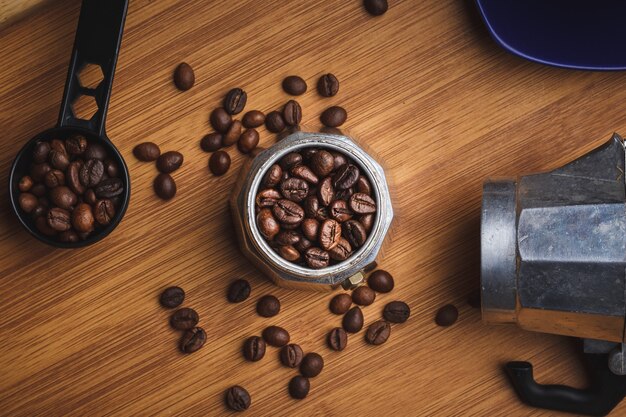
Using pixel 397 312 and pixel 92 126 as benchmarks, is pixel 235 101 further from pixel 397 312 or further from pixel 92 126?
pixel 397 312

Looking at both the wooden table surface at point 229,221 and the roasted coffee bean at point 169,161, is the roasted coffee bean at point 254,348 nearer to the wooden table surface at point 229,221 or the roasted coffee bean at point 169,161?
the wooden table surface at point 229,221

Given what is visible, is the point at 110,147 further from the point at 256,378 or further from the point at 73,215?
the point at 256,378

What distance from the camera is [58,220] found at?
1108mm

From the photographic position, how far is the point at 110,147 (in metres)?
1.12

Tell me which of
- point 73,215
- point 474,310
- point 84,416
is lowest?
point 84,416

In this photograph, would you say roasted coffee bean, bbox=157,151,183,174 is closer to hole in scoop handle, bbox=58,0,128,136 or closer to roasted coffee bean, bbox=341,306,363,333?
hole in scoop handle, bbox=58,0,128,136

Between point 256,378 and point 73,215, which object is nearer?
point 73,215

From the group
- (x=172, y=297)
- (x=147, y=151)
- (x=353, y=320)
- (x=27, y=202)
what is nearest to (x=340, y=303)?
(x=353, y=320)

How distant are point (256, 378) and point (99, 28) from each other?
1.88 feet

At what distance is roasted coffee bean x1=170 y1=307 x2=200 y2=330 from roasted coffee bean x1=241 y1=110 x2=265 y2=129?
0.29 metres

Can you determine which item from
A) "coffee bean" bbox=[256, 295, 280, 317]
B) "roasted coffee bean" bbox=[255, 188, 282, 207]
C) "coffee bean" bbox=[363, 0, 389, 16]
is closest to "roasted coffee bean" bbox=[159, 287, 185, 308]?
"coffee bean" bbox=[256, 295, 280, 317]

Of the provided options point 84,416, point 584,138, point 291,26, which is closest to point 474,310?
point 584,138

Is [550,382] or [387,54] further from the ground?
[387,54]

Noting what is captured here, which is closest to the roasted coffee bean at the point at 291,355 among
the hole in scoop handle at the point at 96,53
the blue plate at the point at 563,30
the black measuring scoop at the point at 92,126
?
the black measuring scoop at the point at 92,126
